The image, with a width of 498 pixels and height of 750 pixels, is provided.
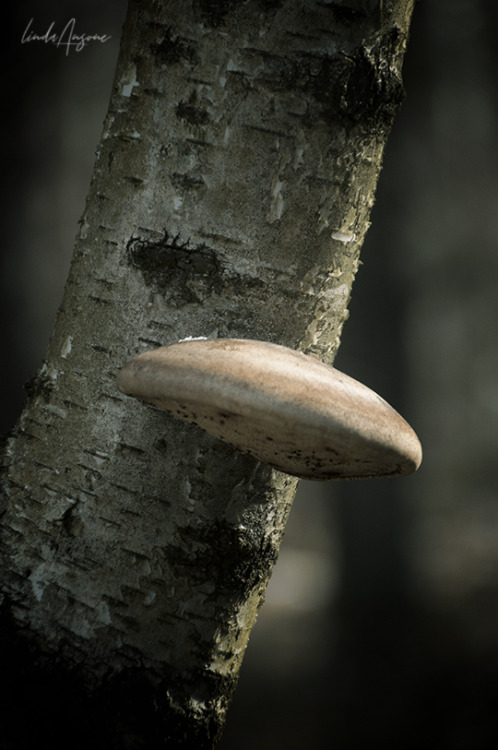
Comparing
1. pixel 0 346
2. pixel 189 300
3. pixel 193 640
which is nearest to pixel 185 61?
pixel 189 300

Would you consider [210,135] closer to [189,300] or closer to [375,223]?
[189,300]

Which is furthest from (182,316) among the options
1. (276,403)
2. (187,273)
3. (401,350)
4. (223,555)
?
(401,350)

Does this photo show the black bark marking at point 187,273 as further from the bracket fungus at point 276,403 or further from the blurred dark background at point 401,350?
the blurred dark background at point 401,350

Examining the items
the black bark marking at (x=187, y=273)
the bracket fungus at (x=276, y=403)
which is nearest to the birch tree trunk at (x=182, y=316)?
the black bark marking at (x=187, y=273)

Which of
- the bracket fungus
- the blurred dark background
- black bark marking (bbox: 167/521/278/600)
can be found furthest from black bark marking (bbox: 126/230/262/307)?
the blurred dark background

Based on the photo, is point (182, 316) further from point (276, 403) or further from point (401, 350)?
point (401, 350)

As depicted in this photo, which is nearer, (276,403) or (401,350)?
(276,403)
